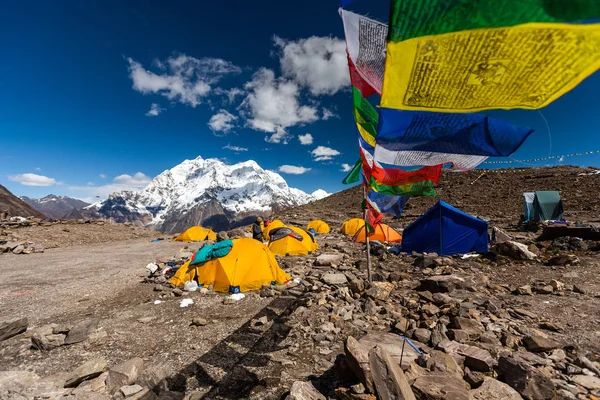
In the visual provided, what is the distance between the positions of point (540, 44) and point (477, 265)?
10087mm

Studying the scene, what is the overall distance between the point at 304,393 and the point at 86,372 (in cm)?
321

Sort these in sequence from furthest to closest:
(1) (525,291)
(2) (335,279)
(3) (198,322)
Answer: (2) (335,279) < (1) (525,291) < (3) (198,322)

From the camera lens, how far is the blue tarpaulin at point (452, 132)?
90.7 inches

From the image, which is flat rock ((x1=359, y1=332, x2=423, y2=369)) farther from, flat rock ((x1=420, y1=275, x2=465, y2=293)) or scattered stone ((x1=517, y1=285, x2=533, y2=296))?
scattered stone ((x1=517, y1=285, x2=533, y2=296))

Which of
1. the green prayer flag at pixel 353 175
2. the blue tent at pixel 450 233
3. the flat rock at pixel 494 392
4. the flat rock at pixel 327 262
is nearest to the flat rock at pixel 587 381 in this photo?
the flat rock at pixel 494 392

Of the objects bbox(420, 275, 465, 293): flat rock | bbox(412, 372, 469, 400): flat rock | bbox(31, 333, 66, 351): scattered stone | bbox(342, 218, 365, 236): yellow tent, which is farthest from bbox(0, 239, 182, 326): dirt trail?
bbox(342, 218, 365, 236): yellow tent

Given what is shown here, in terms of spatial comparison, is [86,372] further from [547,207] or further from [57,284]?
[547,207]

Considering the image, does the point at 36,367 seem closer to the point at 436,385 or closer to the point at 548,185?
the point at 436,385

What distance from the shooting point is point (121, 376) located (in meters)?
3.73

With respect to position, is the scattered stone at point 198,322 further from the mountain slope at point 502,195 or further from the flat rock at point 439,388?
the mountain slope at point 502,195

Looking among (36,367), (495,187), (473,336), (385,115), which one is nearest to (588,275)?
(473,336)

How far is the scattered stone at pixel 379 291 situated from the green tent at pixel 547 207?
2293 centimetres

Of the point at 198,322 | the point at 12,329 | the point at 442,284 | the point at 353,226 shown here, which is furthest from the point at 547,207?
the point at 12,329

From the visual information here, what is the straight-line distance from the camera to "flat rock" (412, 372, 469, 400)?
8.83 feet
